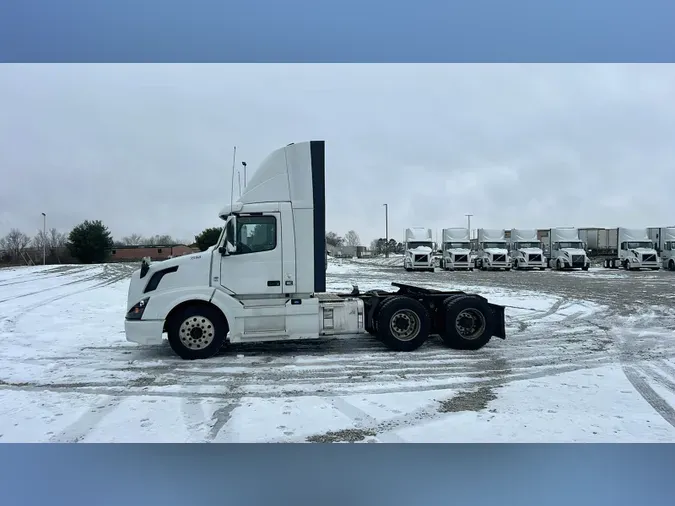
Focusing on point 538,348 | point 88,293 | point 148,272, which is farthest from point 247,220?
point 88,293

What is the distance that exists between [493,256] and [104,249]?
4655 centimetres

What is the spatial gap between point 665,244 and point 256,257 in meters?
43.5

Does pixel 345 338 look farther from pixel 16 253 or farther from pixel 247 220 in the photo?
pixel 16 253

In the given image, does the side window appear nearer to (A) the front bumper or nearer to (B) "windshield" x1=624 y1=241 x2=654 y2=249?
(A) the front bumper

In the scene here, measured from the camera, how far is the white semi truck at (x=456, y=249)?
38656mm

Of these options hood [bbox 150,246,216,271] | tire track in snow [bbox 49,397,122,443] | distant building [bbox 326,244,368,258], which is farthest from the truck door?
→ distant building [bbox 326,244,368,258]

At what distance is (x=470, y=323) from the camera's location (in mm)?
9828

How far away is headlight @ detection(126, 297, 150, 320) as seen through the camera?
869 cm

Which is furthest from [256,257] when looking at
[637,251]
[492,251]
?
[637,251]

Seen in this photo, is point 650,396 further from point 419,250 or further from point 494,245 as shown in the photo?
point 494,245

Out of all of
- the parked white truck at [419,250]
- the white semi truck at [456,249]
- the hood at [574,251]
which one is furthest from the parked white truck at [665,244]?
the parked white truck at [419,250]

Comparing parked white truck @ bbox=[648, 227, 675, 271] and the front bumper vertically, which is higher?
parked white truck @ bbox=[648, 227, 675, 271]

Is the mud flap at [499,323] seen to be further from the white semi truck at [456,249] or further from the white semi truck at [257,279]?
the white semi truck at [456,249]

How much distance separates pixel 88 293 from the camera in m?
20.2
